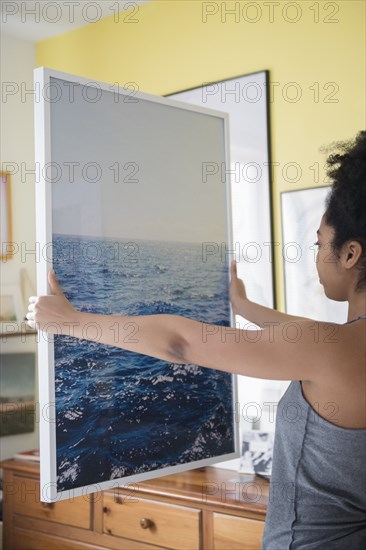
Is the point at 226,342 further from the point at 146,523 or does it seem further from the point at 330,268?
the point at 146,523

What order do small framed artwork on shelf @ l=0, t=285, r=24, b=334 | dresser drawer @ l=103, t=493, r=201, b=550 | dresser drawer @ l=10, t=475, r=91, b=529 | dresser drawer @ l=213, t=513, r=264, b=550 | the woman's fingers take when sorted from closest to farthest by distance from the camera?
the woman's fingers
dresser drawer @ l=213, t=513, r=264, b=550
dresser drawer @ l=103, t=493, r=201, b=550
dresser drawer @ l=10, t=475, r=91, b=529
small framed artwork on shelf @ l=0, t=285, r=24, b=334

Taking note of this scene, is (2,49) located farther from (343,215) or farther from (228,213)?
(343,215)

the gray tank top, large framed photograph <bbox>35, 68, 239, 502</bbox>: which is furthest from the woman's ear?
large framed photograph <bbox>35, 68, 239, 502</bbox>

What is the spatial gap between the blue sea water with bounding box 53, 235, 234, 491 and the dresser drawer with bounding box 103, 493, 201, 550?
0.45 meters

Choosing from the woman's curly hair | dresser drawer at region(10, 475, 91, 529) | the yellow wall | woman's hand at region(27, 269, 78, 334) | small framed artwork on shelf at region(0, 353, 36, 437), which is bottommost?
dresser drawer at region(10, 475, 91, 529)

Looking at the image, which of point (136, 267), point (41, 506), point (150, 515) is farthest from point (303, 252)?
point (41, 506)

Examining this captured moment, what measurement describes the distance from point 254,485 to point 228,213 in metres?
0.99

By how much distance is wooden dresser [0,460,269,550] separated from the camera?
2.47 m

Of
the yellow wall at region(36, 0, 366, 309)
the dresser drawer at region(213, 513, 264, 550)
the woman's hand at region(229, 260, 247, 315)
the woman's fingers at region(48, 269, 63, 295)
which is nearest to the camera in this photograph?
the woman's fingers at region(48, 269, 63, 295)

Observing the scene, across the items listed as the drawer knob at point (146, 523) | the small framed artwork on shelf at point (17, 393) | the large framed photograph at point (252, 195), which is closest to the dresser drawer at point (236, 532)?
the drawer knob at point (146, 523)

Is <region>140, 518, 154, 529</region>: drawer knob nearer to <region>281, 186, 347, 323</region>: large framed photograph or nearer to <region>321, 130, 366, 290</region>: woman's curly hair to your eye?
<region>281, 186, 347, 323</region>: large framed photograph

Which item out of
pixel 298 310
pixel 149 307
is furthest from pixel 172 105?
pixel 298 310

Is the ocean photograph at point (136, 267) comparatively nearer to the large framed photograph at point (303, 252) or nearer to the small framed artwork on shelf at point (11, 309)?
the large framed photograph at point (303, 252)

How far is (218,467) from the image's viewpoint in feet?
9.66
